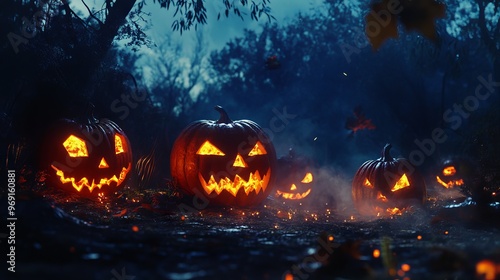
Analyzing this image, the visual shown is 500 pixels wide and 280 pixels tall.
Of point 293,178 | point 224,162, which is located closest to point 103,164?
point 224,162

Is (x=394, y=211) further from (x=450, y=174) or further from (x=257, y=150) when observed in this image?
(x=450, y=174)

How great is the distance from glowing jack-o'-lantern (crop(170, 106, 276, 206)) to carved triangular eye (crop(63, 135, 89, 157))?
1.28 m

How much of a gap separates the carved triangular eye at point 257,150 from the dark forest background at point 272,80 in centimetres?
291

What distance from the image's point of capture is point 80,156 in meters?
7.30

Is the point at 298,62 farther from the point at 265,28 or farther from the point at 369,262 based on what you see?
the point at 369,262

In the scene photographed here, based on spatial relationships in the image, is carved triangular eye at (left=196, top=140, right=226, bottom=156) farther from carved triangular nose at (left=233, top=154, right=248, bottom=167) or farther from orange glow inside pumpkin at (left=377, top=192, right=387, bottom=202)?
orange glow inside pumpkin at (left=377, top=192, right=387, bottom=202)

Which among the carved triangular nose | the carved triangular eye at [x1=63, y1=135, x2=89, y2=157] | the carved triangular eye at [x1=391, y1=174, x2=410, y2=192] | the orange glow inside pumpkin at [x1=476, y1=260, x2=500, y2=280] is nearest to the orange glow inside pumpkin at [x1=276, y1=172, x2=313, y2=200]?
the carved triangular eye at [x1=391, y1=174, x2=410, y2=192]

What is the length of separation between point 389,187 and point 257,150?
2.09m

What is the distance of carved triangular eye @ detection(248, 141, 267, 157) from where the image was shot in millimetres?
7295

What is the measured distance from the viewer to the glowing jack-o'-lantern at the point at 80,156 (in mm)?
7254

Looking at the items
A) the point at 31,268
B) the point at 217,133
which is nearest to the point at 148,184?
the point at 217,133

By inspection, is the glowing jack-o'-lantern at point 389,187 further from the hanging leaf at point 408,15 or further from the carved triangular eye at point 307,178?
the hanging leaf at point 408,15

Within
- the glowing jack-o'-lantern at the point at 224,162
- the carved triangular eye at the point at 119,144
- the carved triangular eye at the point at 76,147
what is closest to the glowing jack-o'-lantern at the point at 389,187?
the glowing jack-o'-lantern at the point at 224,162

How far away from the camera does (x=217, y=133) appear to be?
7.20 meters
